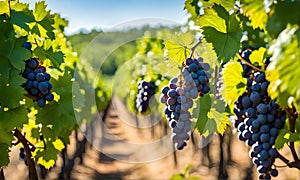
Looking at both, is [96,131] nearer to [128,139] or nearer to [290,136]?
[128,139]

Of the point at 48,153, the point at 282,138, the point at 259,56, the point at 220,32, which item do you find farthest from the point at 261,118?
the point at 48,153

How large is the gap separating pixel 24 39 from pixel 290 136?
4.54ft

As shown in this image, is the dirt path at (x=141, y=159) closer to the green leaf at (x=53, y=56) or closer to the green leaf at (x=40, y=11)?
the green leaf at (x=53, y=56)

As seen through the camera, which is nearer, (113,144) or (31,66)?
(31,66)

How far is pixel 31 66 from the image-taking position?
8.64 feet

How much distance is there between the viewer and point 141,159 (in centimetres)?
1014

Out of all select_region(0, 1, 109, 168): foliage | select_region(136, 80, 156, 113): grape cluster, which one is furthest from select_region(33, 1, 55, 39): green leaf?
select_region(136, 80, 156, 113): grape cluster

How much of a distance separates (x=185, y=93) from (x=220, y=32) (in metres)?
0.37

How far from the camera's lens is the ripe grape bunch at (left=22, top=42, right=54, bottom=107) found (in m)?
2.57

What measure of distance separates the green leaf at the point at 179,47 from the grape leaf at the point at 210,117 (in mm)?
241

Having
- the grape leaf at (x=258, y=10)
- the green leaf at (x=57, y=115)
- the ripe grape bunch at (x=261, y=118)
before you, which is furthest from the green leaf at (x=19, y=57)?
the grape leaf at (x=258, y=10)

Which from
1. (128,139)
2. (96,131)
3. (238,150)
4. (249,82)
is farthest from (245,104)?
(96,131)

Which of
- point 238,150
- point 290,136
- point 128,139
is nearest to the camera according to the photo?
point 290,136

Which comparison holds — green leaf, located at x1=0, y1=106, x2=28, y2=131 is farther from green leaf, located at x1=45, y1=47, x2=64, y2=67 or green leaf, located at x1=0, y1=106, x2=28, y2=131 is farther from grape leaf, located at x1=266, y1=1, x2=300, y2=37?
grape leaf, located at x1=266, y1=1, x2=300, y2=37
